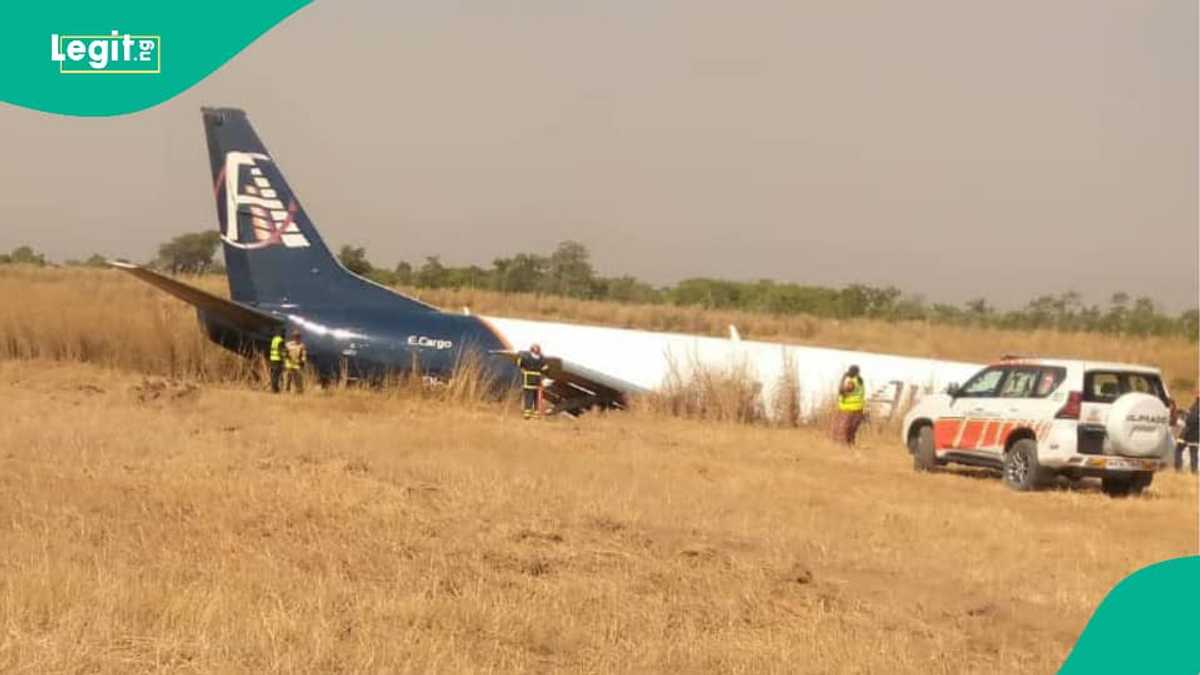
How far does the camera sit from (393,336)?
24.6 m

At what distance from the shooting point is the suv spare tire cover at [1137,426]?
618 inches

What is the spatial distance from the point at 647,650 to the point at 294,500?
394 cm

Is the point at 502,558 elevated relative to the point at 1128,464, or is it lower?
elevated

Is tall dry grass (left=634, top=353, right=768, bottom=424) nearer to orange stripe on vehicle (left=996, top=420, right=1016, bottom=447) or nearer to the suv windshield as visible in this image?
orange stripe on vehicle (left=996, top=420, right=1016, bottom=447)

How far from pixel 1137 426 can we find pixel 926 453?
3510 mm

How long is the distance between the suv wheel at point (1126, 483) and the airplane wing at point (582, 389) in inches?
398

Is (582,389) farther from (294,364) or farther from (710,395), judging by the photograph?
(294,364)

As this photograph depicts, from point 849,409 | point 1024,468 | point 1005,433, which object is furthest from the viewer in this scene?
point 849,409

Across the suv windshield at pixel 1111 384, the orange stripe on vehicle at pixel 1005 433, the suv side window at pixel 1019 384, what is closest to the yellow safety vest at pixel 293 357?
the suv side window at pixel 1019 384

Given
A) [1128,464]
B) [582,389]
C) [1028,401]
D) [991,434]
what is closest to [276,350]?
[582,389]

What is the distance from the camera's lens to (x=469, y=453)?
1482cm

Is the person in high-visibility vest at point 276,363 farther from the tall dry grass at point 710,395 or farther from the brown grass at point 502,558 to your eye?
the brown grass at point 502,558

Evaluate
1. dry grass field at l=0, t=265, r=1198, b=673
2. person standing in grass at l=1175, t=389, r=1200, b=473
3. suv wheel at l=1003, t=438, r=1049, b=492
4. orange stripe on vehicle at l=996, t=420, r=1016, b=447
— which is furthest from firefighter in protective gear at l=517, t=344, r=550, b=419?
person standing in grass at l=1175, t=389, r=1200, b=473

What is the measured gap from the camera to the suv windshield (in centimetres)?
1616
